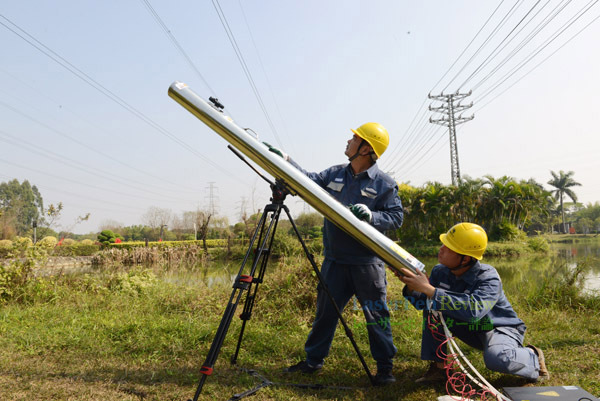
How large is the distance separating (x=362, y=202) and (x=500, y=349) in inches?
60.8

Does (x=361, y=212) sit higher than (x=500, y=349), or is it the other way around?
(x=361, y=212)

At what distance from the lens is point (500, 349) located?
2617 mm

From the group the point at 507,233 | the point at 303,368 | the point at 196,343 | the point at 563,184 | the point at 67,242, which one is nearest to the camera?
the point at 303,368

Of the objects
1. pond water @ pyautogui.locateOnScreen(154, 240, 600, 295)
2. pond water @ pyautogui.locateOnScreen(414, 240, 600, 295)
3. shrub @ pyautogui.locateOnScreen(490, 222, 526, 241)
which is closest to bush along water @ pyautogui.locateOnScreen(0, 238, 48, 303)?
pond water @ pyautogui.locateOnScreen(154, 240, 600, 295)

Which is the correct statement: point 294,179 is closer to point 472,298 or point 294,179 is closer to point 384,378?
point 472,298

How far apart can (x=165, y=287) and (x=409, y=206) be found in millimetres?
25619

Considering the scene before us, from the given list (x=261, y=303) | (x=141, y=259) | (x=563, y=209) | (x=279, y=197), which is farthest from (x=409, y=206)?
(x=563, y=209)

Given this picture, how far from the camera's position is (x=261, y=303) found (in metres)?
5.15

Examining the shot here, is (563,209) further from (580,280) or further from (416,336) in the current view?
(416,336)

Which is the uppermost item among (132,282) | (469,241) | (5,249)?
(469,241)

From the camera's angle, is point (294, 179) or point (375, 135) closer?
point (294, 179)

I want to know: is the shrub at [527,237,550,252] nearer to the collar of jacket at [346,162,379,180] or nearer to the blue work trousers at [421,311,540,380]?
the blue work trousers at [421,311,540,380]

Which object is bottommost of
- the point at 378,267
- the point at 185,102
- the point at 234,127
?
the point at 378,267

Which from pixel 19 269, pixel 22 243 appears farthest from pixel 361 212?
pixel 22 243
